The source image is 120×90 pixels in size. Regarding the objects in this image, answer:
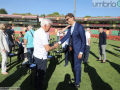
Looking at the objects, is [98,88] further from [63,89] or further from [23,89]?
[23,89]

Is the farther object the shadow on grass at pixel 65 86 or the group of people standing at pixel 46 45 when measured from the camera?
the shadow on grass at pixel 65 86

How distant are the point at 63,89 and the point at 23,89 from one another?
3.91 ft

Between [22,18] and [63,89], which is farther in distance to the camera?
[22,18]

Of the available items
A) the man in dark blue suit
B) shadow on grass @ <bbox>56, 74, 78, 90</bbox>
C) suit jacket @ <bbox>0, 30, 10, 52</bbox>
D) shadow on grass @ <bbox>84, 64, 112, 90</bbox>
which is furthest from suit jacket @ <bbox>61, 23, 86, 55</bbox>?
suit jacket @ <bbox>0, 30, 10, 52</bbox>

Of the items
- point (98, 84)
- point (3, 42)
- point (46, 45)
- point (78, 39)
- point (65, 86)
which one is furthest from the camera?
point (3, 42)

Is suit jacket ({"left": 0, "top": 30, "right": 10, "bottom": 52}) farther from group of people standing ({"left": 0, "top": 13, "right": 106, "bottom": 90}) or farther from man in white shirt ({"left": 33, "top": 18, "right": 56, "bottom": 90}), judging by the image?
man in white shirt ({"left": 33, "top": 18, "right": 56, "bottom": 90})

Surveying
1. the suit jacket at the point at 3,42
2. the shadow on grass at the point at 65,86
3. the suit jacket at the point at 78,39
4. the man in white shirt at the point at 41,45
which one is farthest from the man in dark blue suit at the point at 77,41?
the suit jacket at the point at 3,42

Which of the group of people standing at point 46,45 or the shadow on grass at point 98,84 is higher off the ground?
the group of people standing at point 46,45

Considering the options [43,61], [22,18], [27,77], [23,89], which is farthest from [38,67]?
[22,18]

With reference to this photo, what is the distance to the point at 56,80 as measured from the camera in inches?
135

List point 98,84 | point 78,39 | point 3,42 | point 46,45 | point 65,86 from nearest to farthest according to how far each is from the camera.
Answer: point 46,45 → point 78,39 → point 65,86 → point 98,84 → point 3,42

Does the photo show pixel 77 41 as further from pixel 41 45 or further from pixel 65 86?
pixel 65 86

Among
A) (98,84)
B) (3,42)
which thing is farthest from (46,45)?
(98,84)

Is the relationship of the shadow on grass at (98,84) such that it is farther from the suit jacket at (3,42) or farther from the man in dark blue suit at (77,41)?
the suit jacket at (3,42)
